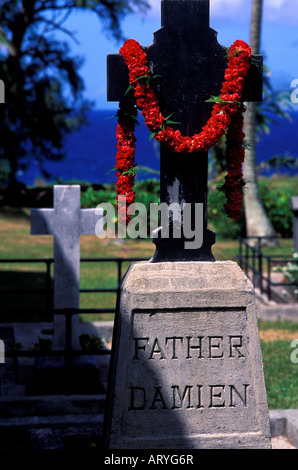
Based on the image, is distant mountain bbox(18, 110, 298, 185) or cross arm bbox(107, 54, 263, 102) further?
distant mountain bbox(18, 110, 298, 185)

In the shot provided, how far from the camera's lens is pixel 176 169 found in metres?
4.79

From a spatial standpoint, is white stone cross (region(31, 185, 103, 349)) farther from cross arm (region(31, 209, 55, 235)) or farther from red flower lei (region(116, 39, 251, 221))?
red flower lei (region(116, 39, 251, 221))

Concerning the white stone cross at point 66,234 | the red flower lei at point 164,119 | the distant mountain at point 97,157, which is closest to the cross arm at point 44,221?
the white stone cross at point 66,234

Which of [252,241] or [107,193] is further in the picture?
[107,193]

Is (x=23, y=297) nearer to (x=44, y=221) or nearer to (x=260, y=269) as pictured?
(x=260, y=269)

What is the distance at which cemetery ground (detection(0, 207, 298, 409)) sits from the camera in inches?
318

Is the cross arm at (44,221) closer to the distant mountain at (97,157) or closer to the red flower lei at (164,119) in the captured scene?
the red flower lei at (164,119)

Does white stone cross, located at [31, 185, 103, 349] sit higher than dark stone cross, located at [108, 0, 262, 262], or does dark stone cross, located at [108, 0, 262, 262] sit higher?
dark stone cross, located at [108, 0, 262, 262]

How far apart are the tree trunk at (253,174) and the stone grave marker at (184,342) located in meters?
12.9

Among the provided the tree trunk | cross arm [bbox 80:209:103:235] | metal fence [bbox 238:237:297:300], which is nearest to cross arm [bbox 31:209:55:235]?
cross arm [bbox 80:209:103:235]

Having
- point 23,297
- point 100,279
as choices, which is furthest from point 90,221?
point 100,279
